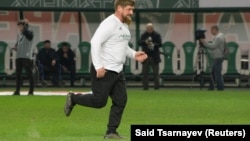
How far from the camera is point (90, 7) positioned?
111ft

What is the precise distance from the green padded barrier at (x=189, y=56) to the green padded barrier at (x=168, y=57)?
471 millimetres

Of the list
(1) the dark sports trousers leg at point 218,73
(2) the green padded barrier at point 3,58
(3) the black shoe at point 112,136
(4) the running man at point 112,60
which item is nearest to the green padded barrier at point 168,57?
(1) the dark sports trousers leg at point 218,73

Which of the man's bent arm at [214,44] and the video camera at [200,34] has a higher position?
the video camera at [200,34]

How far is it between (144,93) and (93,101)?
46.2 ft

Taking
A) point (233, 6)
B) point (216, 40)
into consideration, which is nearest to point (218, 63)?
point (216, 40)

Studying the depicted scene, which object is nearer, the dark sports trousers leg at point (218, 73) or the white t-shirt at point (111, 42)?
the white t-shirt at point (111, 42)

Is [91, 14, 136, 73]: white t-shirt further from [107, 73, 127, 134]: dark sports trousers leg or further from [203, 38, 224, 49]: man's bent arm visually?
[203, 38, 224, 49]: man's bent arm

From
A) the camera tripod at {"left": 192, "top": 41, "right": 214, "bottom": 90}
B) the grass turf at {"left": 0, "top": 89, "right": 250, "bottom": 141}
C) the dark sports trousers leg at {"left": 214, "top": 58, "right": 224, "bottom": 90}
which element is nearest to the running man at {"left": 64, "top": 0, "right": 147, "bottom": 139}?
the grass turf at {"left": 0, "top": 89, "right": 250, "bottom": 141}

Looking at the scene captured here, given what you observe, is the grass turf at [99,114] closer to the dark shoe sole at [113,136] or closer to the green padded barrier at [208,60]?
the dark shoe sole at [113,136]

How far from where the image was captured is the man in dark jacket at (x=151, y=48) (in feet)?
101

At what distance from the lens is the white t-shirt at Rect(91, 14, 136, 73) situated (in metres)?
14.1

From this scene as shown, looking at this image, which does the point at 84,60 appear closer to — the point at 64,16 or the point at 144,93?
the point at 64,16

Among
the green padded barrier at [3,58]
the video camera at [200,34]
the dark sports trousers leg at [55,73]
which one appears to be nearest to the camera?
the video camera at [200,34]

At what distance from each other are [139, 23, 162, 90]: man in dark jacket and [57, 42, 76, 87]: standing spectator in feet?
12.7
